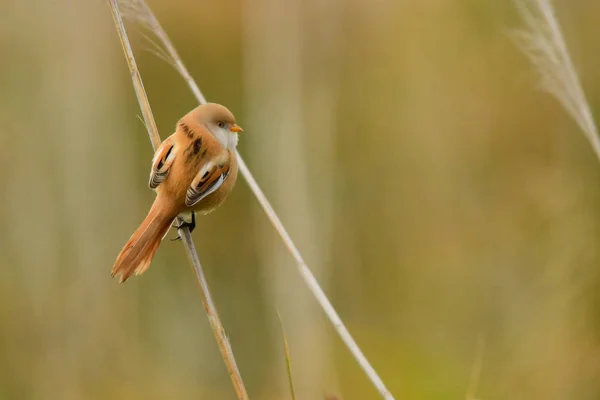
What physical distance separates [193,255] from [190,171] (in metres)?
0.29

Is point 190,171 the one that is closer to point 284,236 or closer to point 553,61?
point 284,236

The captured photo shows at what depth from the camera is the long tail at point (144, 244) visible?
143 centimetres

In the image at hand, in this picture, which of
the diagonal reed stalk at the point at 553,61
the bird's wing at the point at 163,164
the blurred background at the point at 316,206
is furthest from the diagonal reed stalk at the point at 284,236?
the blurred background at the point at 316,206

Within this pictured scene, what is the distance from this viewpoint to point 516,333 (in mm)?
3793

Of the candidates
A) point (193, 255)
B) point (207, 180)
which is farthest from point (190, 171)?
point (193, 255)

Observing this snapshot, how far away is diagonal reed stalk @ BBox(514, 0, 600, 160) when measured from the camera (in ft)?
5.41

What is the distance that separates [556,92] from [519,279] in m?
2.66

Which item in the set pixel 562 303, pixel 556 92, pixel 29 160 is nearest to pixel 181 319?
pixel 29 160

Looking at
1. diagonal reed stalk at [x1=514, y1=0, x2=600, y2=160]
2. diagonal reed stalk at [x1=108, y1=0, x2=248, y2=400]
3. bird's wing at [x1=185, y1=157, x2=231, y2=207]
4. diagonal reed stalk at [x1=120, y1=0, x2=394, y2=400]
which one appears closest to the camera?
diagonal reed stalk at [x1=108, y1=0, x2=248, y2=400]

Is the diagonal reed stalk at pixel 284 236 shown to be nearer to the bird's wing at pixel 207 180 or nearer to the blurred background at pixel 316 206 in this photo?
the bird's wing at pixel 207 180

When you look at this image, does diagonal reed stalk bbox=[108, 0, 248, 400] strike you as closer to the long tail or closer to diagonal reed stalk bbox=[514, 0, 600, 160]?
the long tail

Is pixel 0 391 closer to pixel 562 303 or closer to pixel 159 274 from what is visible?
pixel 159 274

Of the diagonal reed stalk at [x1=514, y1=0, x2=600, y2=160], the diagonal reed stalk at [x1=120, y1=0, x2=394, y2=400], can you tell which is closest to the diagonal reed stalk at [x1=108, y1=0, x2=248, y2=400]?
the diagonal reed stalk at [x1=120, y1=0, x2=394, y2=400]

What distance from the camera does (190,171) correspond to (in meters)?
1.78
